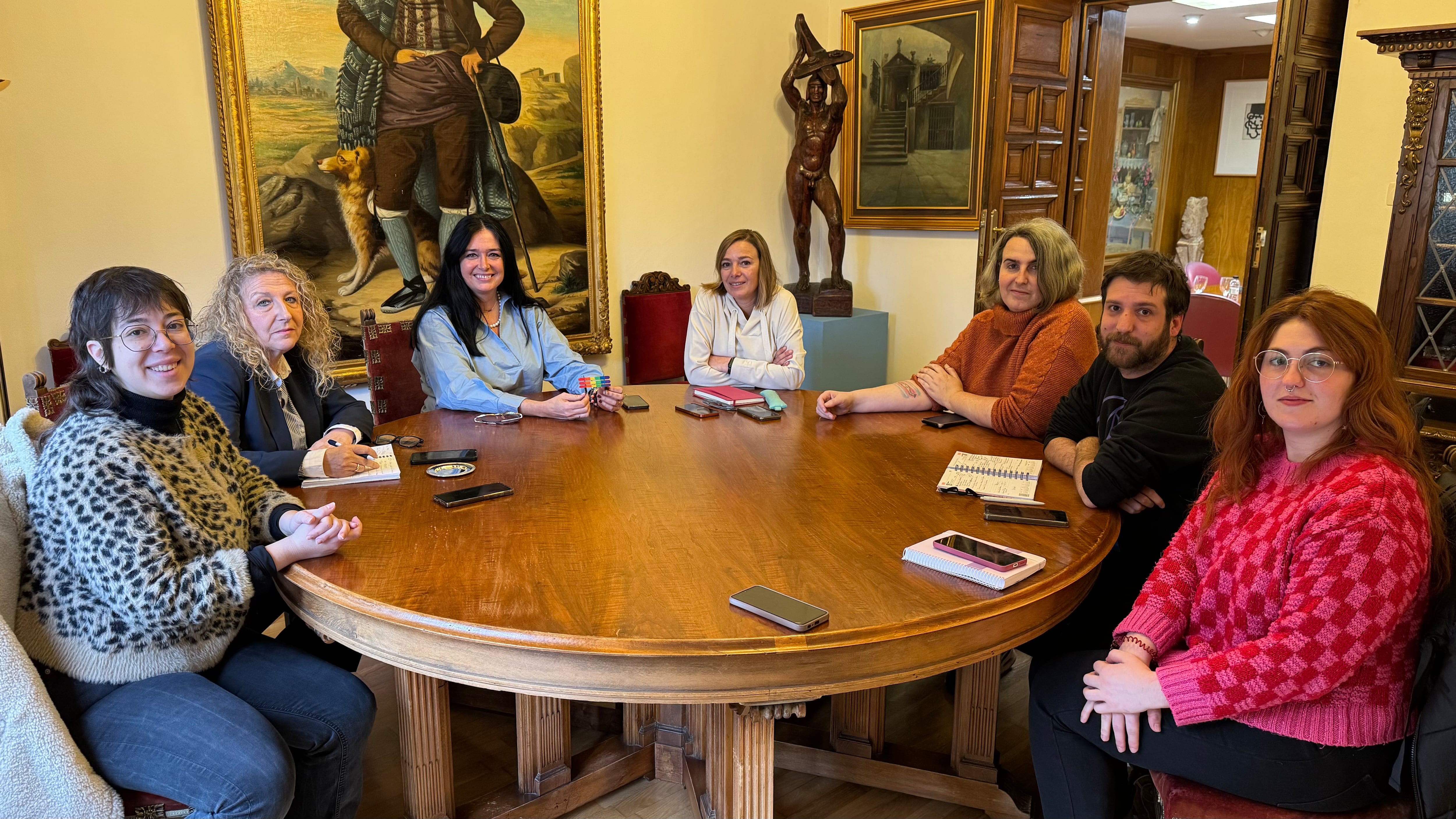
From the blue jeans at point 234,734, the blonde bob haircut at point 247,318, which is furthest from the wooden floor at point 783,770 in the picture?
the blonde bob haircut at point 247,318

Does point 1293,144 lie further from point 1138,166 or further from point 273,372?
point 1138,166

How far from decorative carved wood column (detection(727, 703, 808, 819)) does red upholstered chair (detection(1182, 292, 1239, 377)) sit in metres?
4.50

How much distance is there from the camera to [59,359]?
10.6 feet

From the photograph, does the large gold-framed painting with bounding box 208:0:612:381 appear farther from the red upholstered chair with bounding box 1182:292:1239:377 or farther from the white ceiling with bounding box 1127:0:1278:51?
the white ceiling with bounding box 1127:0:1278:51

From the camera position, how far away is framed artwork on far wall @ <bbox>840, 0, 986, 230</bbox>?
4.82 meters

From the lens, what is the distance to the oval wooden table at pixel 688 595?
141cm

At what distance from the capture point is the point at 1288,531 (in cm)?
145

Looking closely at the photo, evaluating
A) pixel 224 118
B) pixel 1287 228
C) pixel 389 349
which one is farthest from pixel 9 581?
pixel 1287 228

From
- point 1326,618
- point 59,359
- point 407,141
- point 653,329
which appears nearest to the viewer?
point 1326,618

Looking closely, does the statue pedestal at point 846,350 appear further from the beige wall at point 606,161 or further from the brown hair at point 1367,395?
the brown hair at point 1367,395

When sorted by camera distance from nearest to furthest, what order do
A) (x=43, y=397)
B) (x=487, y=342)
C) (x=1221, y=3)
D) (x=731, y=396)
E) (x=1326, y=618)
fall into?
(x=1326, y=618) < (x=43, y=397) < (x=731, y=396) < (x=487, y=342) < (x=1221, y=3)

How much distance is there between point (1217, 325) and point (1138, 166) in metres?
3.35

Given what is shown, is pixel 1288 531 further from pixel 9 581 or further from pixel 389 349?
pixel 389 349

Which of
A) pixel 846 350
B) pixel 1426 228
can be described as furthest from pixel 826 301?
pixel 1426 228
